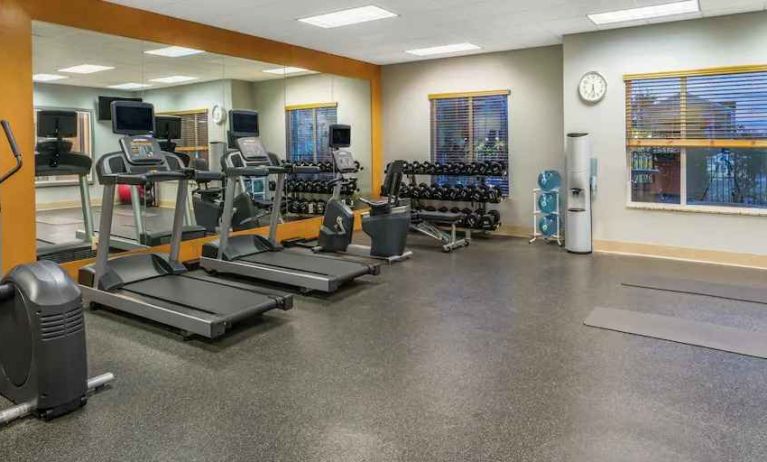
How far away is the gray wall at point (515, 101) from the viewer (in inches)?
293

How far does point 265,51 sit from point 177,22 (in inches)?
51.1

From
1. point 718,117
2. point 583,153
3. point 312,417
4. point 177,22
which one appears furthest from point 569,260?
point 177,22

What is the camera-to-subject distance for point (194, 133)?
20.0ft

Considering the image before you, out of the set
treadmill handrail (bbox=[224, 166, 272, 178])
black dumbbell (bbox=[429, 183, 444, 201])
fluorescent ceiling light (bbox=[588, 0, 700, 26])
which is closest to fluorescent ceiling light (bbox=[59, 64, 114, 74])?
treadmill handrail (bbox=[224, 166, 272, 178])

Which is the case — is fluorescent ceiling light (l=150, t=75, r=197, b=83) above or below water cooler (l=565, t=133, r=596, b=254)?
above

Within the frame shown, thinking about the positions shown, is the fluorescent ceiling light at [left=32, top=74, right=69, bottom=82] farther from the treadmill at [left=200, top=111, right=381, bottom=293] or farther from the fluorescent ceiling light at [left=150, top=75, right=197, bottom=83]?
the treadmill at [left=200, top=111, right=381, bottom=293]

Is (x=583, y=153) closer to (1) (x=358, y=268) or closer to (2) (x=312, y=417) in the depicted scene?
(1) (x=358, y=268)

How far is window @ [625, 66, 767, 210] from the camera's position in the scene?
5.80 metres

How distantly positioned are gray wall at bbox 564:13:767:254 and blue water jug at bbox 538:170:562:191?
23.4 inches

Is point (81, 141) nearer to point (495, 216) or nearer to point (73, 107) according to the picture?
point (73, 107)

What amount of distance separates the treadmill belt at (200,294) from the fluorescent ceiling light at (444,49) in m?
4.79

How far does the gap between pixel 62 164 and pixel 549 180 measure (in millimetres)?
5570

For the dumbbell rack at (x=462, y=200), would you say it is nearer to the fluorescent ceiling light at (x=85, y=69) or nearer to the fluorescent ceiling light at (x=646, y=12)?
the fluorescent ceiling light at (x=646, y=12)

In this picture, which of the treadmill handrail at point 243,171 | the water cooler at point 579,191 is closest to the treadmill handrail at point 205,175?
the treadmill handrail at point 243,171
